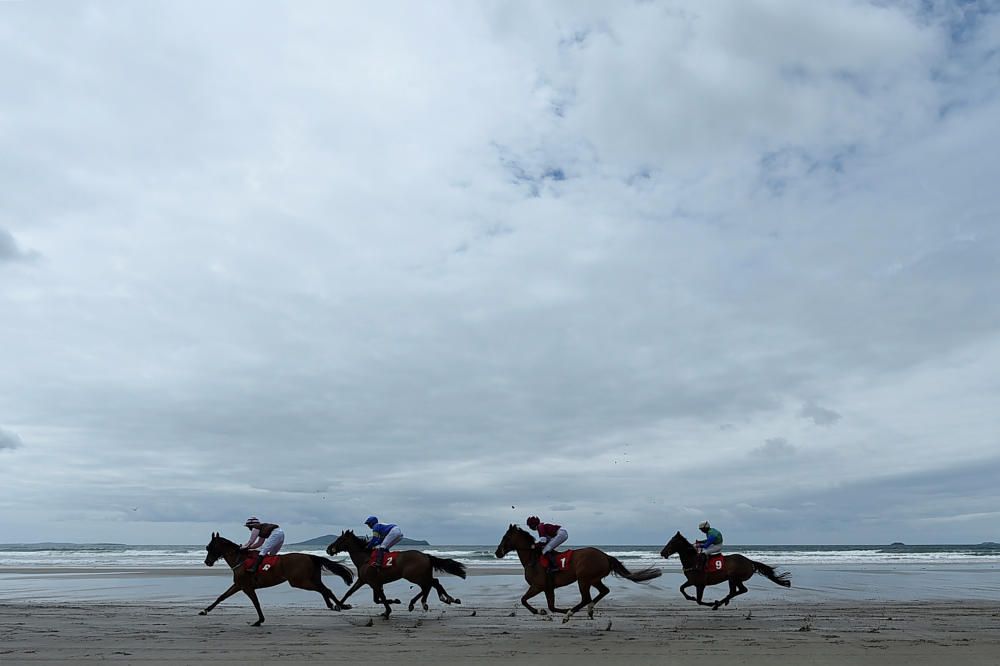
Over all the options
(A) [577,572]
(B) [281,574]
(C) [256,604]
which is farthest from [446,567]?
(C) [256,604]

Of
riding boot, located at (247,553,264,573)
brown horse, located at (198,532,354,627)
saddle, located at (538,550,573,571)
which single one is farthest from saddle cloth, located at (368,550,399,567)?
saddle, located at (538,550,573,571)

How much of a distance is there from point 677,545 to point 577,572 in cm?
448

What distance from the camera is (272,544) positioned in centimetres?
1523

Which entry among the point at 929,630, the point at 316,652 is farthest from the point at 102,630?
the point at 929,630

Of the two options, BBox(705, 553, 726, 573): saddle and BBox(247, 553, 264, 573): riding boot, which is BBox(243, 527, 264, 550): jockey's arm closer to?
BBox(247, 553, 264, 573): riding boot

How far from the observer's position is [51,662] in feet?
31.9

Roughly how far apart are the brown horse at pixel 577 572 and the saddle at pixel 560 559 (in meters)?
0.07

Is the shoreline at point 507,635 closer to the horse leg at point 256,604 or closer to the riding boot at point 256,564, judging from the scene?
the horse leg at point 256,604

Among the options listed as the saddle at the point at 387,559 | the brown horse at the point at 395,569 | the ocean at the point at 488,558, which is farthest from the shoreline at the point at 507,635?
the ocean at the point at 488,558

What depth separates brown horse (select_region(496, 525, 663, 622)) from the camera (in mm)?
14781

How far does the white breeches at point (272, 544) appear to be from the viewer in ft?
49.6

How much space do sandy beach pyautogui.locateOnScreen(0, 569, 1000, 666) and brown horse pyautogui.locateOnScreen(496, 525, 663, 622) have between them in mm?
531

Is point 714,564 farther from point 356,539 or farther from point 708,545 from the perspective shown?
point 356,539

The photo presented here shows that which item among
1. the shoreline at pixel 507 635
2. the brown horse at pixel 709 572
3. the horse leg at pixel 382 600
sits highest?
the brown horse at pixel 709 572
